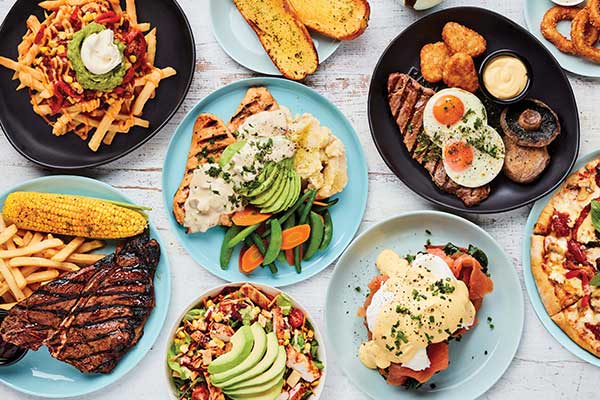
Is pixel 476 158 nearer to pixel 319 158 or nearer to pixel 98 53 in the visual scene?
pixel 319 158

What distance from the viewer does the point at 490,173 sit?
476 cm

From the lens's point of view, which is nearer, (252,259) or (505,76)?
(505,76)

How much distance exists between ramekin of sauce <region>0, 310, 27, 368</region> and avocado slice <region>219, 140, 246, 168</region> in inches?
68.7

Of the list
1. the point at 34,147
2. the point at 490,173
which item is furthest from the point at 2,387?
the point at 490,173

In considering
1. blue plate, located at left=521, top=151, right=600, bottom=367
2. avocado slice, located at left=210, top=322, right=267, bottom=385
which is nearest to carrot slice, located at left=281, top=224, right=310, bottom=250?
avocado slice, located at left=210, top=322, right=267, bottom=385

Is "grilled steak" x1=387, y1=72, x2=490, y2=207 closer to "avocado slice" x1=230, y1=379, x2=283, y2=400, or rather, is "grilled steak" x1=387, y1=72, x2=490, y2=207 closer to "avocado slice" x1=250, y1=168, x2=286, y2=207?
"avocado slice" x1=250, y1=168, x2=286, y2=207

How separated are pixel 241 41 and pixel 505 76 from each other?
1.80 metres

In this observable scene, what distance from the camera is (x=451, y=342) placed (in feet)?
16.2

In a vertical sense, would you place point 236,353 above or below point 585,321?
above

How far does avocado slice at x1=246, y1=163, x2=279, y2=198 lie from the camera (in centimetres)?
467

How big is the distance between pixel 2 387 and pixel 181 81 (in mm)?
2456

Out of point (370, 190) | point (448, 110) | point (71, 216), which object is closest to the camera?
point (448, 110)

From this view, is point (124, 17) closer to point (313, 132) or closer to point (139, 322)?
point (313, 132)

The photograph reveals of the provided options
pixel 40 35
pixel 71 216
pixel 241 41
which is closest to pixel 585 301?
pixel 241 41
